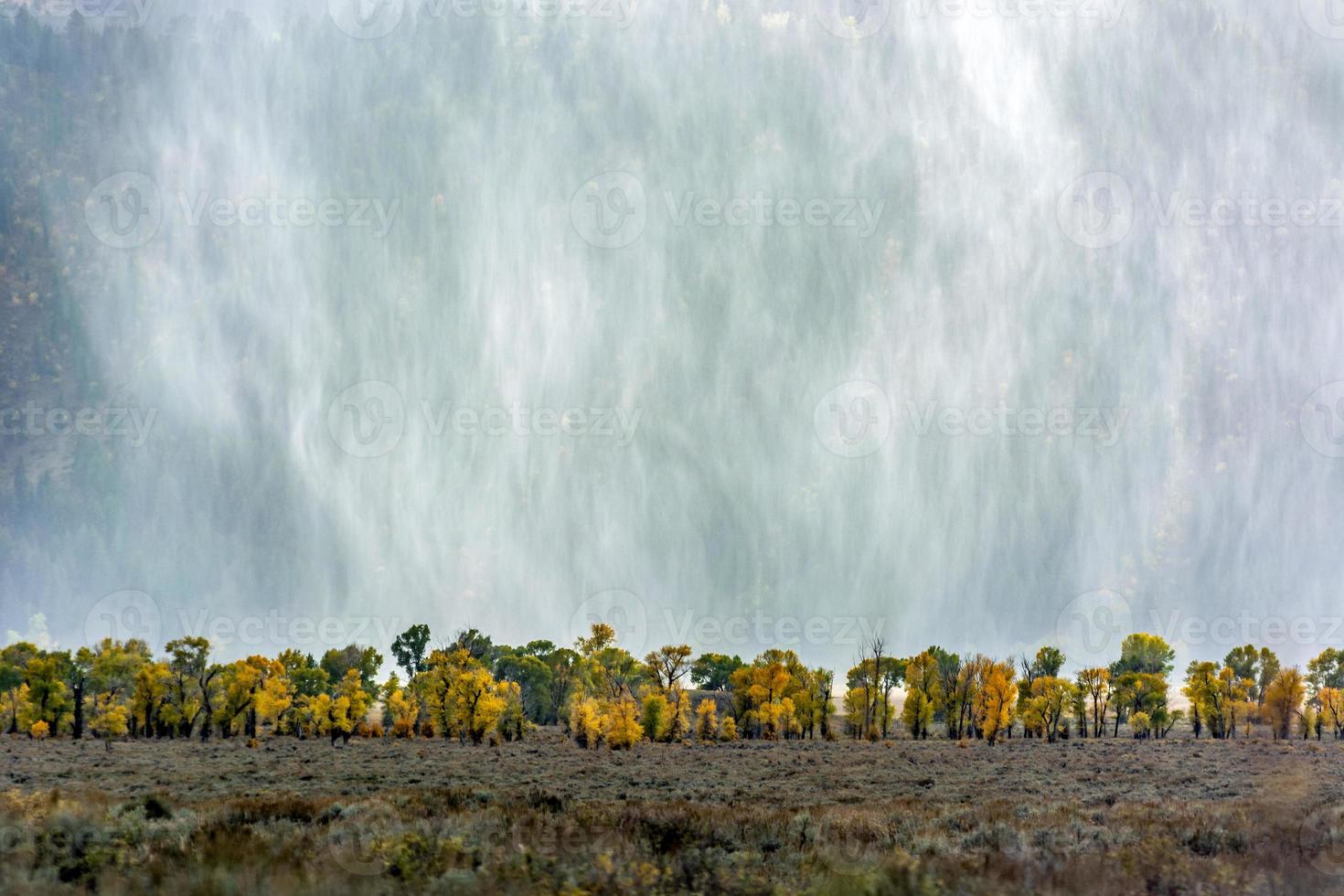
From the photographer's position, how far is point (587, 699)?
75562mm

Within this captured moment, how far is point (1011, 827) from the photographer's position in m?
17.9

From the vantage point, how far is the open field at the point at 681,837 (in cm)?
1133

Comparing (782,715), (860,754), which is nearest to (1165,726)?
(782,715)

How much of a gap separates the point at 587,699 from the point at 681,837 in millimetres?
61894

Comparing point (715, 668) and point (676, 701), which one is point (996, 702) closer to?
point (676, 701)

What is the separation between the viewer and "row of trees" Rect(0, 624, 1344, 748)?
78.4m

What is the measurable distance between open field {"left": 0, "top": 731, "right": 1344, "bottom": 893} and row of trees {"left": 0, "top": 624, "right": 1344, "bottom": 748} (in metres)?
40.3

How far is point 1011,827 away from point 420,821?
41.0ft

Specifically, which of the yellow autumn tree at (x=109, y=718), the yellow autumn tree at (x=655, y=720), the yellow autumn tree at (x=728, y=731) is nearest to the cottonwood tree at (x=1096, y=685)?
the yellow autumn tree at (x=728, y=731)

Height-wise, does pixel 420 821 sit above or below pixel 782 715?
above

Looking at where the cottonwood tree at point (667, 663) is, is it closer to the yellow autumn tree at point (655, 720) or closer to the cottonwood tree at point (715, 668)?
the yellow autumn tree at point (655, 720)

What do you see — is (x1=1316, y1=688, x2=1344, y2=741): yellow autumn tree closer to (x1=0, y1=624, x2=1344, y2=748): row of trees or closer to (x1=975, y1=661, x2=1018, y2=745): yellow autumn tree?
(x1=0, y1=624, x2=1344, y2=748): row of trees

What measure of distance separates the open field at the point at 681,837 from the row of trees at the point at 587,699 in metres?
40.3

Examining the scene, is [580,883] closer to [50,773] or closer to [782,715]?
[50,773]
